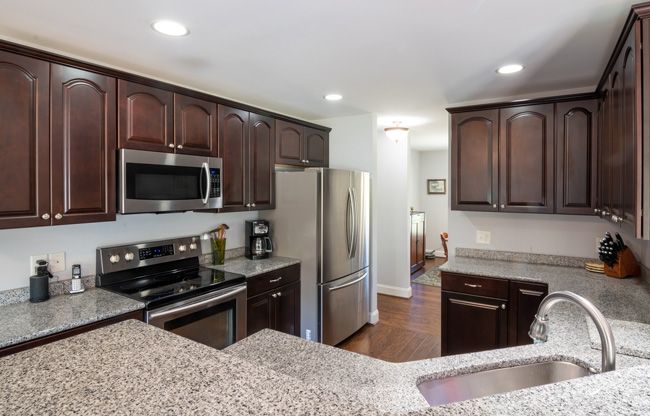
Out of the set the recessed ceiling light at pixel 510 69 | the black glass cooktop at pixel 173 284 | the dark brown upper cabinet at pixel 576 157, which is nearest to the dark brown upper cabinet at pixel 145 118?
the black glass cooktop at pixel 173 284

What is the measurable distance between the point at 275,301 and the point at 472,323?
1.55m

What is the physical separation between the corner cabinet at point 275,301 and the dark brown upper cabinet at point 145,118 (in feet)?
3.95

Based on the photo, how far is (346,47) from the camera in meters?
2.12

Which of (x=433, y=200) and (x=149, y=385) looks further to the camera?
(x=433, y=200)

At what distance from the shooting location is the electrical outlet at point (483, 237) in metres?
3.27

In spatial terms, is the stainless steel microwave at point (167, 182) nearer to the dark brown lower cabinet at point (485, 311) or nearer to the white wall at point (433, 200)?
the dark brown lower cabinet at point (485, 311)

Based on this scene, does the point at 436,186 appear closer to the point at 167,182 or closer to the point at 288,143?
the point at 288,143

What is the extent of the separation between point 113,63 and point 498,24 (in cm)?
237

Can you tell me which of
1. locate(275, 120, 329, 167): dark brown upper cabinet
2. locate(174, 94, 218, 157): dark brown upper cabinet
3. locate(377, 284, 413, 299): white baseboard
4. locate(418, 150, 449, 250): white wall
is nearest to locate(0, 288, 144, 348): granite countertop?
locate(174, 94, 218, 157): dark brown upper cabinet

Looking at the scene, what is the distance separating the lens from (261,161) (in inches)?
129

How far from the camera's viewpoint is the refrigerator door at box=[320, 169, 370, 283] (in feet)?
10.8

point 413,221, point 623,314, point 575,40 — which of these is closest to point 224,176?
point 575,40

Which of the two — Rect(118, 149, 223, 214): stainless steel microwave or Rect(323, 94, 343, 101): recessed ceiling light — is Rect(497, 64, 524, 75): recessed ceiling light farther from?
Rect(118, 149, 223, 214): stainless steel microwave

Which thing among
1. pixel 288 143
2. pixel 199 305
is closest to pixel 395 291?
pixel 288 143
